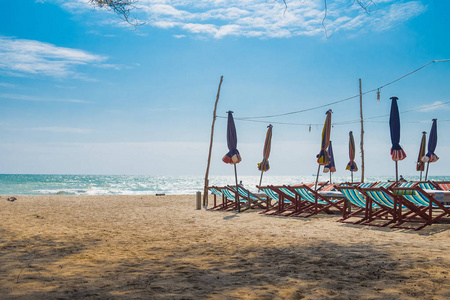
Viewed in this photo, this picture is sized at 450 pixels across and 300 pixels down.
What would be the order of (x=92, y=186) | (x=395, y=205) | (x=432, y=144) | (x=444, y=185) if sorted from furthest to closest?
1. (x=92, y=186)
2. (x=432, y=144)
3. (x=444, y=185)
4. (x=395, y=205)

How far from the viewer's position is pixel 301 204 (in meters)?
9.87

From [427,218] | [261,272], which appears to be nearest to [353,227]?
[427,218]

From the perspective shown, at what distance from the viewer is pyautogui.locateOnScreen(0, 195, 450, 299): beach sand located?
299 centimetres

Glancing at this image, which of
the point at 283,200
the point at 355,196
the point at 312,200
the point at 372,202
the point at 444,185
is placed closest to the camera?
the point at 355,196

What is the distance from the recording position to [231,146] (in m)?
11.4

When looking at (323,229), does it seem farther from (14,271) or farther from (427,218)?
(14,271)

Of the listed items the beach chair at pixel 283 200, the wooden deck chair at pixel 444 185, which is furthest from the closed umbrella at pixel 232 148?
the wooden deck chair at pixel 444 185

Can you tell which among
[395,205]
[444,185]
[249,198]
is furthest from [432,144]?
[395,205]

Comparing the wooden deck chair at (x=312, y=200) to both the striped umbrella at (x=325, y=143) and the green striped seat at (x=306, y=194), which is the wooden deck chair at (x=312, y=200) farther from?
the striped umbrella at (x=325, y=143)

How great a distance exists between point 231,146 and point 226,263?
741 cm

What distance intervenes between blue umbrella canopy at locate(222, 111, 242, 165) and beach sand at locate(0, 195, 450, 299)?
3970 millimetres

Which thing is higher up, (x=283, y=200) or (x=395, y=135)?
(x=395, y=135)

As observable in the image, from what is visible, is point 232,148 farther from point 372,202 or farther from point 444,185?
point 444,185

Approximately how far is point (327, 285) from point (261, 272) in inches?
28.4
